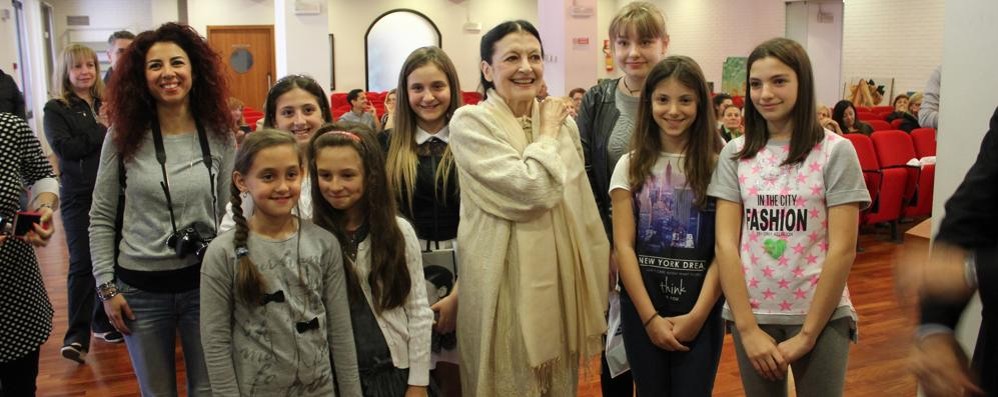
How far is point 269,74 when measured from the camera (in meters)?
17.6

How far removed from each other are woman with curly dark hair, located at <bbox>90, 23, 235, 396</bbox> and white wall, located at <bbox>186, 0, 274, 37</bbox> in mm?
15515

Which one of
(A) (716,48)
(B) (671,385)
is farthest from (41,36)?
(B) (671,385)

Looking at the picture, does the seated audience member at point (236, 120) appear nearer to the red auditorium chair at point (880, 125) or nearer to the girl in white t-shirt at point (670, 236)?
the girl in white t-shirt at point (670, 236)

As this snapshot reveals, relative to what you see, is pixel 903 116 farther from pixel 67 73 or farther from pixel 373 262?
pixel 373 262

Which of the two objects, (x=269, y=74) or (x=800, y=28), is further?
(x=269, y=74)

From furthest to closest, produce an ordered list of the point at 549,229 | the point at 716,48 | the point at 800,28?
the point at 716,48 < the point at 800,28 < the point at 549,229

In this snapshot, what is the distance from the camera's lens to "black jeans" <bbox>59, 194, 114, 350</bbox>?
4.40 meters

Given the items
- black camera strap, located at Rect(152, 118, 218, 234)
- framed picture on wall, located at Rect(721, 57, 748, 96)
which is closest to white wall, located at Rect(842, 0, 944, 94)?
framed picture on wall, located at Rect(721, 57, 748, 96)

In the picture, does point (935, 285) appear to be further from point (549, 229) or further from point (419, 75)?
point (419, 75)

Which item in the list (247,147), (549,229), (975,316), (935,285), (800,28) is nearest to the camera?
(935,285)

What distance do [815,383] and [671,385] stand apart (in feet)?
1.36

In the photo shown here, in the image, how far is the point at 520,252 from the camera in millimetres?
2352

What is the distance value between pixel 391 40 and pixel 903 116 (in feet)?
36.8

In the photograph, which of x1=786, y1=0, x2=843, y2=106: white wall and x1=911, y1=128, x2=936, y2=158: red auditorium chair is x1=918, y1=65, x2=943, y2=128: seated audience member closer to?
x1=911, y1=128, x2=936, y2=158: red auditorium chair
